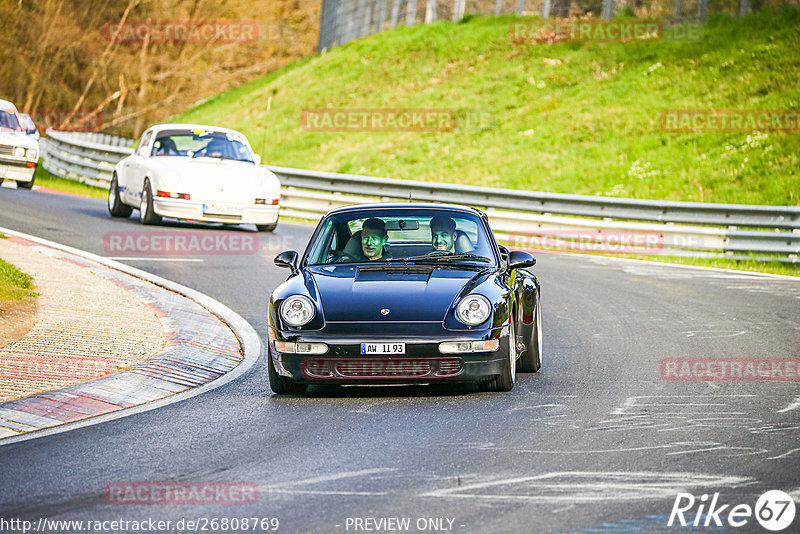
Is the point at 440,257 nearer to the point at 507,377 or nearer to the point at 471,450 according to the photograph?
the point at 507,377

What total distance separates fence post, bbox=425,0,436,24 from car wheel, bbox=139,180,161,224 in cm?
2317

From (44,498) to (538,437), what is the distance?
2781 mm

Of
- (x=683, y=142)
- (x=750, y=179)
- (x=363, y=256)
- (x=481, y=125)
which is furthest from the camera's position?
(x=481, y=125)

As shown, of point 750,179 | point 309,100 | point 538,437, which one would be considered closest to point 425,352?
point 538,437

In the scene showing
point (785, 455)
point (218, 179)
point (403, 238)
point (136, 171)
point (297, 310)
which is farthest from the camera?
point (136, 171)

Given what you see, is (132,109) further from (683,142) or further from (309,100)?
(683,142)

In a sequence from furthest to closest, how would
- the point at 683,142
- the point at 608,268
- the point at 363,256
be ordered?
1. the point at 683,142
2. the point at 608,268
3. the point at 363,256

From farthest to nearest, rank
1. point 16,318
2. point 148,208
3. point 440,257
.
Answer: point 148,208, point 16,318, point 440,257

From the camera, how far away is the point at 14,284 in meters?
11.7

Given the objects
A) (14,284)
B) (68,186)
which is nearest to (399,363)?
(14,284)

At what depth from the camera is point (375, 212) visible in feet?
31.7

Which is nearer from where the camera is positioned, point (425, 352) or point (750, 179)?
point (425, 352)

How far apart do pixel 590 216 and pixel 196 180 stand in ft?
23.8

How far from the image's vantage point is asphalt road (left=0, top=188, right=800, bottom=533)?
17.6ft
